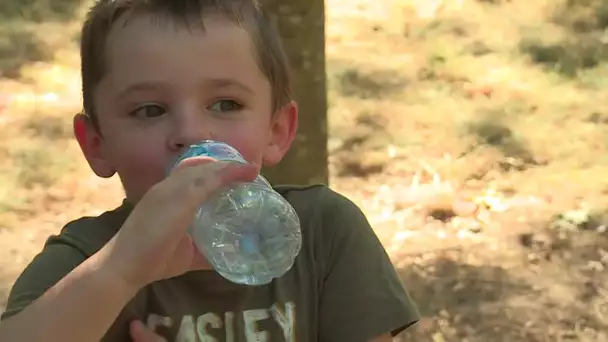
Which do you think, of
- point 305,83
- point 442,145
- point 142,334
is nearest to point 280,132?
point 142,334

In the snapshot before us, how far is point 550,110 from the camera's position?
179 inches

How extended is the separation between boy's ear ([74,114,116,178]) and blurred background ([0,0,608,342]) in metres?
1.07

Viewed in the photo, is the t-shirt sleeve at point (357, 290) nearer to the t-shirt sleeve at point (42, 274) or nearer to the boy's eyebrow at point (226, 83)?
the boy's eyebrow at point (226, 83)

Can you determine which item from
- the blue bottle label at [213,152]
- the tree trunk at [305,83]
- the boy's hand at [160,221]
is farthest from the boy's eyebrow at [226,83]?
the tree trunk at [305,83]

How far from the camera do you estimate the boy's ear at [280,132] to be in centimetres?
165

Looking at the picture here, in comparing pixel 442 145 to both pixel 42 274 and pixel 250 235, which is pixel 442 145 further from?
pixel 42 274

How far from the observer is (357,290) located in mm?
1631

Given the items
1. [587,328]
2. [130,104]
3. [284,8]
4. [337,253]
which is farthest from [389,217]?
[130,104]

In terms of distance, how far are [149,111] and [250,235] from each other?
10.0 inches

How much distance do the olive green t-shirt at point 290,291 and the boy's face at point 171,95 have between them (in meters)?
0.15

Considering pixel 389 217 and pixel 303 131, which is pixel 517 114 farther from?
pixel 303 131

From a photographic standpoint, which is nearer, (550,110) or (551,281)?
(551,281)

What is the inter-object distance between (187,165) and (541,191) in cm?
276

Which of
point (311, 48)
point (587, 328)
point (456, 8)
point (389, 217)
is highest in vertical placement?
point (456, 8)
